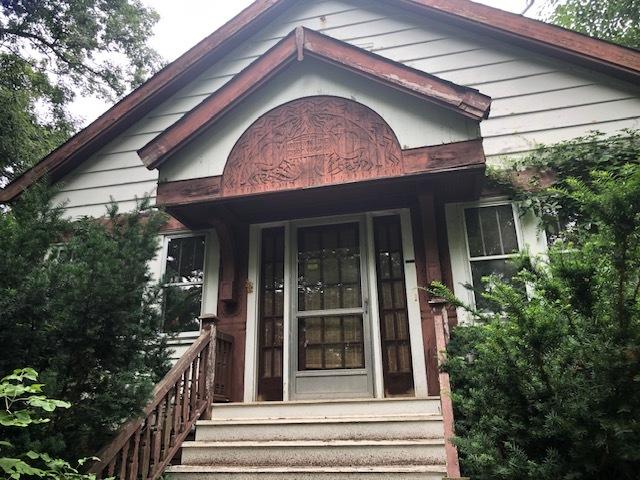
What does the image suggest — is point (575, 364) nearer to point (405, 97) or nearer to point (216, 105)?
point (405, 97)

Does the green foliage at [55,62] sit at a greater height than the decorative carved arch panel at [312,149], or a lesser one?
greater

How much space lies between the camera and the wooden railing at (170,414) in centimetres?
313

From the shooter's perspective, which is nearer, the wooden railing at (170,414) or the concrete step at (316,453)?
the wooden railing at (170,414)

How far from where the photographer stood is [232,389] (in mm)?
5145

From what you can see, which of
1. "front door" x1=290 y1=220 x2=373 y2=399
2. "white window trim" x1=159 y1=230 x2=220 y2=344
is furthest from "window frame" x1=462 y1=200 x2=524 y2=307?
"white window trim" x1=159 y1=230 x2=220 y2=344

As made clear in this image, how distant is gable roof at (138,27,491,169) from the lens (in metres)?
4.71

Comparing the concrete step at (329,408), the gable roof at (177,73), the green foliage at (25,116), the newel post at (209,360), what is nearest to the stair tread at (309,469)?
the concrete step at (329,408)

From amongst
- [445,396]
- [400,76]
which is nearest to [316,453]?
[445,396]

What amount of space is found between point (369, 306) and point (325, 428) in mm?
1669

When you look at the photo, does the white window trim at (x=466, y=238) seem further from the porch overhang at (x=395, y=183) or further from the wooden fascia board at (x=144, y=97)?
the wooden fascia board at (x=144, y=97)

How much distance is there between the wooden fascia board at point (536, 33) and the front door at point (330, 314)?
2831 millimetres

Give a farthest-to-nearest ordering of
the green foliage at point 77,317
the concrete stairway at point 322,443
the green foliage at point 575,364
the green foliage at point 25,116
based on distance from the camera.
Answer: the green foliage at point 25,116, the concrete stairway at point 322,443, the green foliage at point 77,317, the green foliage at point 575,364

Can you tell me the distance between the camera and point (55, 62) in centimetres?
1134

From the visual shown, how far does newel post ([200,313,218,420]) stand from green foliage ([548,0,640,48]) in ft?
32.5
